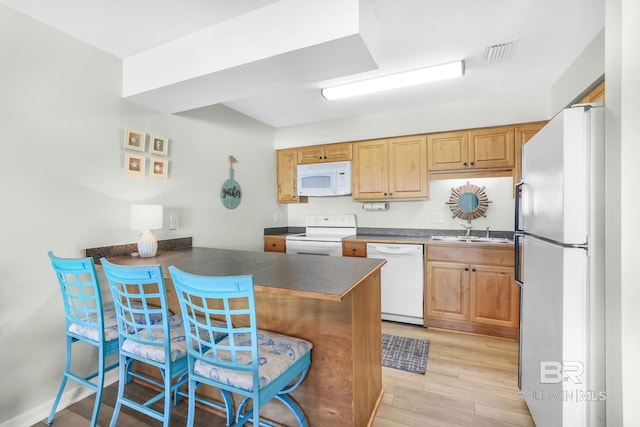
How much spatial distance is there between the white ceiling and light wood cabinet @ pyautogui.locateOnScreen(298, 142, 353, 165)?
1346 mm

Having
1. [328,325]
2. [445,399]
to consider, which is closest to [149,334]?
[328,325]

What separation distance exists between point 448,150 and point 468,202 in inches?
26.3

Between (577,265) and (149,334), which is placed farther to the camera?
(149,334)

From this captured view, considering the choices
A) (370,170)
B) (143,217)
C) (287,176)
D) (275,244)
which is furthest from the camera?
(287,176)

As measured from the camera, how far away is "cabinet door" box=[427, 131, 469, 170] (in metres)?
3.16

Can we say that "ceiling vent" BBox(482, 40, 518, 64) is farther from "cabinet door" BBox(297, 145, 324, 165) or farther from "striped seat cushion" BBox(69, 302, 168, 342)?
"striped seat cushion" BBox(69, 302, 168, 342)

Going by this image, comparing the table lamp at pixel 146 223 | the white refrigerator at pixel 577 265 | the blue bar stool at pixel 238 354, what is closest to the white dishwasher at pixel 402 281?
the white refrigerator at pixel 577 265

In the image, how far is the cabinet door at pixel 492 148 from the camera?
2990 millimetres

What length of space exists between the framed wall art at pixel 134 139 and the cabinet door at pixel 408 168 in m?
2.63

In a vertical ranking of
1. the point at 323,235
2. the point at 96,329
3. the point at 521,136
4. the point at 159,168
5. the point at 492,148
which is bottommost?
the point at 96,329

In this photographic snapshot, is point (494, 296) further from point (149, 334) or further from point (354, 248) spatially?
point (149, 334)

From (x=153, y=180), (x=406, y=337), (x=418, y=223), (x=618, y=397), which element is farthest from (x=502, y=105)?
(x=153, y=180)

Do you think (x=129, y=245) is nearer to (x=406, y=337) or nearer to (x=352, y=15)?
(x=352, y=15)

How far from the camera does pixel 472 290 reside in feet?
9.44
